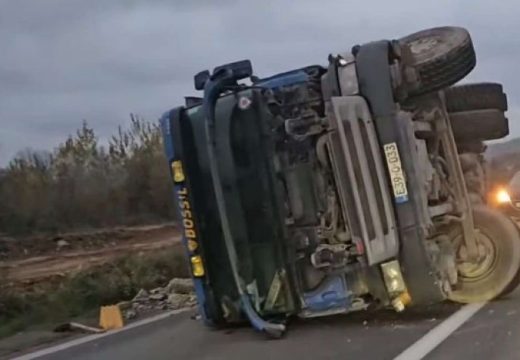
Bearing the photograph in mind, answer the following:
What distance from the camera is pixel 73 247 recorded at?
103ft

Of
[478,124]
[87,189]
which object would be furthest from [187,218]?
[87,189]

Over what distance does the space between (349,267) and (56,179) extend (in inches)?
1394

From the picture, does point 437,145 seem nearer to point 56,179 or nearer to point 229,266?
point 229,266

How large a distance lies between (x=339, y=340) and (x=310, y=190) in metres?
1.23

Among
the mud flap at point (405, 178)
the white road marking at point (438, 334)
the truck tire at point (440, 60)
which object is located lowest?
the white road marking at point (438, 334)

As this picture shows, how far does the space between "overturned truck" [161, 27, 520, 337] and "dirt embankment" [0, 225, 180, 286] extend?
14423 mm

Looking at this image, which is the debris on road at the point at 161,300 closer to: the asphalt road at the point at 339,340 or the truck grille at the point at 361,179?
the asphalt road at the point at 339,340

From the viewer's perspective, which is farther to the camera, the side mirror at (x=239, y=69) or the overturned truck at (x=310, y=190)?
the side mirror at (x=239, y=69)

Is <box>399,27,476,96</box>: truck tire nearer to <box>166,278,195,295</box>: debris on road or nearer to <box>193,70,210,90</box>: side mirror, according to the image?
<box>193,70,210,90</box>: side mirror

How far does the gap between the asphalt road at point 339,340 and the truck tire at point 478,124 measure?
1623 millimetres

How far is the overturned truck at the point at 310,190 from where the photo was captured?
26.1 ft

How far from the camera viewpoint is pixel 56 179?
138ft

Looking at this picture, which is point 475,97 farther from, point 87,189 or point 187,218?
point 87,189

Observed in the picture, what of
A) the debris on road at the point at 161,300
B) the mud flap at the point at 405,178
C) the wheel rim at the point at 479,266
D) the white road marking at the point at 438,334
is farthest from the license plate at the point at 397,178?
the debris on road at the point at 161,300
